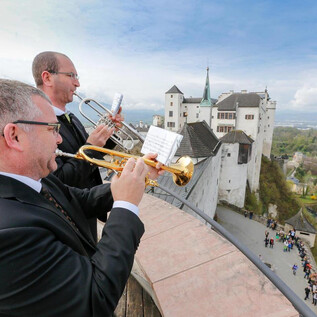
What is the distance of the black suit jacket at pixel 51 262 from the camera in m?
0.86

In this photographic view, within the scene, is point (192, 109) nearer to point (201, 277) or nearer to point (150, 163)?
point (150, 163)

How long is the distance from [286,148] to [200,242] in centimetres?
12429

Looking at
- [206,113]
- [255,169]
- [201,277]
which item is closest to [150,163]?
[201,277]

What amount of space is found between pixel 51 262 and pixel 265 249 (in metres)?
22.5

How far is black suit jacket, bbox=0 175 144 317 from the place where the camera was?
862 millimetres

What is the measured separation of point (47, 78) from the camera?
2.68 m

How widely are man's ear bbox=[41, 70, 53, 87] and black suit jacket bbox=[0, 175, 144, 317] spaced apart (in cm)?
201

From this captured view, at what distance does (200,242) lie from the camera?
2.50m

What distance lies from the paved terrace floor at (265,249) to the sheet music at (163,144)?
1799 cm

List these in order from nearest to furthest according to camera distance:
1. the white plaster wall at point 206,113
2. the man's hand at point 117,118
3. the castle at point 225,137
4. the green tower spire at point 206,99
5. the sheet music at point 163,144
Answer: the sheet music at point 163,144 < the man's hand at point 117,118 < the castle at point 225,137 < the white plaster wall at point 206,113 < the green tower spire at point 206,99

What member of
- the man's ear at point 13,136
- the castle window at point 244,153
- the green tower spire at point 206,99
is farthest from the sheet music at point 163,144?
the green tower spire at point 206,99

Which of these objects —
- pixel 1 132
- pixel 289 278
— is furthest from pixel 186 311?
pixel 289 278

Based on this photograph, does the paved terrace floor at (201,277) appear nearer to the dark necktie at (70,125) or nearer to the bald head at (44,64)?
the dark necktie at (70,125)

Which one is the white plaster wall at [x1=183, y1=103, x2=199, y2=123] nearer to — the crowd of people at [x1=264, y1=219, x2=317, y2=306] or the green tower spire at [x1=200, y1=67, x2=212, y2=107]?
the green tower spire at [x1=200, y1=67, x2=212, y2=107]
